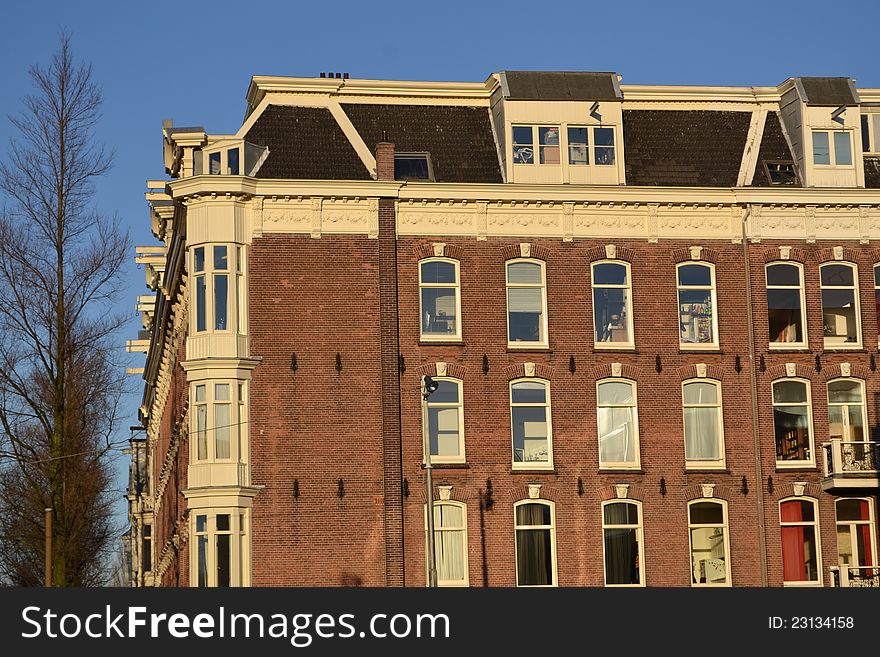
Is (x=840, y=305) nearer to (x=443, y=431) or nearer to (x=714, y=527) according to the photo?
(x=714, y=527)

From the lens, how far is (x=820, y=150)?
46.7 meters

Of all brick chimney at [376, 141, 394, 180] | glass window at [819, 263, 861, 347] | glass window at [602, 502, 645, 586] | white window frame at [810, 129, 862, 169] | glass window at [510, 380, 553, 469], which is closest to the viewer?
glass window at [602, 502, 645, 586]

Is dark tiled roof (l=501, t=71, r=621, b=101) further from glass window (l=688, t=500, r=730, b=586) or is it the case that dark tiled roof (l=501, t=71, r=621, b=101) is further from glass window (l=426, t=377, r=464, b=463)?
glass window (l=688, t=500, r=730, b=586)

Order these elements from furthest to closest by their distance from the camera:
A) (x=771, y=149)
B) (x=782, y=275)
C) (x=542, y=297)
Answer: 1. (x=771, y=149)
2. (x=782, y=275)
3. (x=542, y=297)

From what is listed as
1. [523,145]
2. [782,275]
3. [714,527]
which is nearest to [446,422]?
[714,527]

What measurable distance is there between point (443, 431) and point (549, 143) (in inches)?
346

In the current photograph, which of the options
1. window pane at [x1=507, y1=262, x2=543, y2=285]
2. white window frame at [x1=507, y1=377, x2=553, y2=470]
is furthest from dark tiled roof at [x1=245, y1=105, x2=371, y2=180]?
white window frame at [x1=507, y1=377, x2=553, y2=470]

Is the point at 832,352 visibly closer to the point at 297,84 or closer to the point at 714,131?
the point at 714,131

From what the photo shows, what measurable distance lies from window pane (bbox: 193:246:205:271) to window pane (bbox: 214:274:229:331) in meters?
0.57

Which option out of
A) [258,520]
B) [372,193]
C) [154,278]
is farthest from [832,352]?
[154,278]

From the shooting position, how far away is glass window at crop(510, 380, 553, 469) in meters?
43.8

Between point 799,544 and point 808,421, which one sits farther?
point 808,421

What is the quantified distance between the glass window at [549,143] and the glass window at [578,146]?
1.22ft

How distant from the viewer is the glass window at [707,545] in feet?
144
